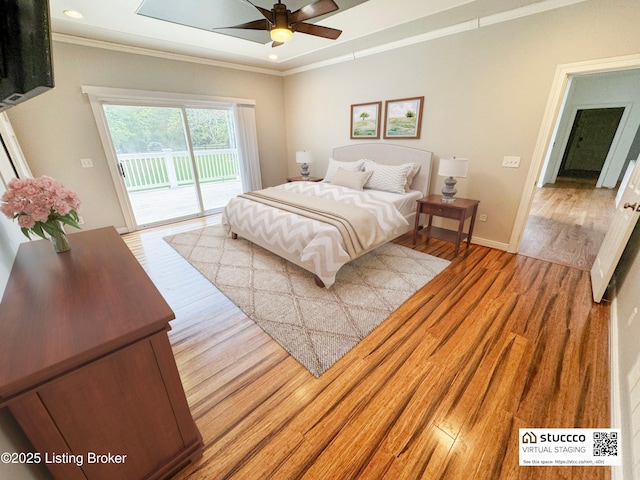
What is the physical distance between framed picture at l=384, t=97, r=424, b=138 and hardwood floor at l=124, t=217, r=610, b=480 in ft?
7.99

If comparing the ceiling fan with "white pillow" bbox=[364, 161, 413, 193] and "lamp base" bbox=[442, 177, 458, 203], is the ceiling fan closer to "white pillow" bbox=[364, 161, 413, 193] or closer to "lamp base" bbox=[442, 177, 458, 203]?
"white pillow" bbox=[364, 161, 413, 193]

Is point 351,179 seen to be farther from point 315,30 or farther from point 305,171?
point 315,30

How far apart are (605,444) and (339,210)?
7.56 feet

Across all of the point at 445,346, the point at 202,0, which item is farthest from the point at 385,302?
the point at 202,0

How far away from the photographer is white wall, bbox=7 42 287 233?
3.10 meters

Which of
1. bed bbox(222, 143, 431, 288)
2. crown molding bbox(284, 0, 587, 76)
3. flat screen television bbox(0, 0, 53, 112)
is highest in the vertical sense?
crown molding bbox(284, 0, 587, 76)

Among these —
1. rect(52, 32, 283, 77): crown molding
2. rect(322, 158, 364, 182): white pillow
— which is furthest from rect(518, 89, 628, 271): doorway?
rect(52, 32, 283, 77): crown molding

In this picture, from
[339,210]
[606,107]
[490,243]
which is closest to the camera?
[339,210]

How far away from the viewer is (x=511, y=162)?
2928 mm

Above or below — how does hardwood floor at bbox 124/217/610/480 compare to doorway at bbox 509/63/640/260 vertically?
below

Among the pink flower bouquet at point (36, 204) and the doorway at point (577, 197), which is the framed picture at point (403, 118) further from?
the pink flower bouquet at point (36, 204)

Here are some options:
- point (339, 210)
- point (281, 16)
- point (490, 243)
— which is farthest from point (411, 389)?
point (281, 16)

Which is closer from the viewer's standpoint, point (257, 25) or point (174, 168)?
point (257, 25)

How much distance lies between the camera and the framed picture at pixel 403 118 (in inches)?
139
